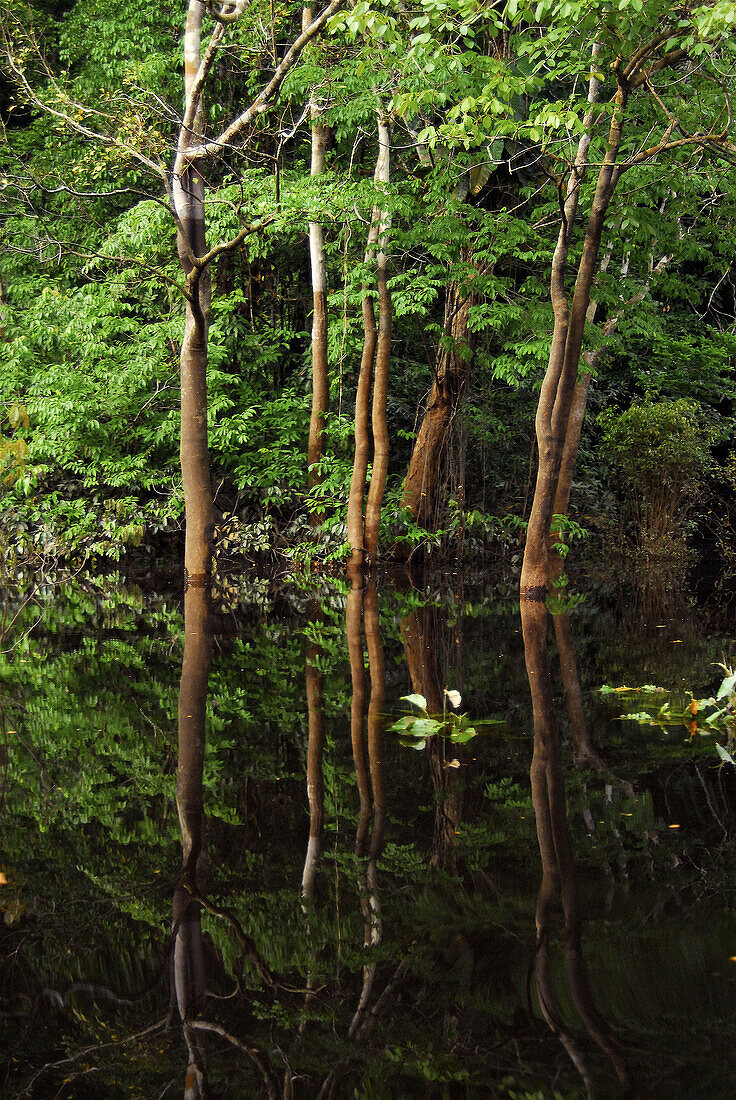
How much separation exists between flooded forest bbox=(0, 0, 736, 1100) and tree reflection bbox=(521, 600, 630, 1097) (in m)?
0.02

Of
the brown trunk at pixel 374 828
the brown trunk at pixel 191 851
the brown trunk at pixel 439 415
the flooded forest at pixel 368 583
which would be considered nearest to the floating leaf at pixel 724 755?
the flooded forest at pixel 368 583

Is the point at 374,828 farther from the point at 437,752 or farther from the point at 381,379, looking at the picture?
the point at 381,379

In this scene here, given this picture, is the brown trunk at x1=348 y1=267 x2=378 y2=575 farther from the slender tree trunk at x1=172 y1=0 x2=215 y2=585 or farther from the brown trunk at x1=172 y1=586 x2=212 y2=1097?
the brown trunk at x1=172 y1=586 x2=212 y2=1097

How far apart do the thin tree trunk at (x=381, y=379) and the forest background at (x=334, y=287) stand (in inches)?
1.9

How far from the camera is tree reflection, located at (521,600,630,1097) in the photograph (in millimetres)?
2449

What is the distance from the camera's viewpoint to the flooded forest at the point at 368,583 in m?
2.68

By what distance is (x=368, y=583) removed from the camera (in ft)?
46.4

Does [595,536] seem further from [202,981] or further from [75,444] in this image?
[202,981]

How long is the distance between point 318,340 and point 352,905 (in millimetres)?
14154

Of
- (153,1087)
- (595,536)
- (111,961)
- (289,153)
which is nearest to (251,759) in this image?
(111,961)

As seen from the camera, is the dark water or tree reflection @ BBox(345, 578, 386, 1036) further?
tree reflection @ BBox(345, 578, 386, 1036)

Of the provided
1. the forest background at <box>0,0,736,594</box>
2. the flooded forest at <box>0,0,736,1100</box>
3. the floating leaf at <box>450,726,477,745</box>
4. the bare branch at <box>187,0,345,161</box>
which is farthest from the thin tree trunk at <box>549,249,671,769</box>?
the bare branch at <box>187,0,345,161</box>

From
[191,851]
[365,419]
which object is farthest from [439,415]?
[191,851]

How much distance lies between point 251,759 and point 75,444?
1325 cm
